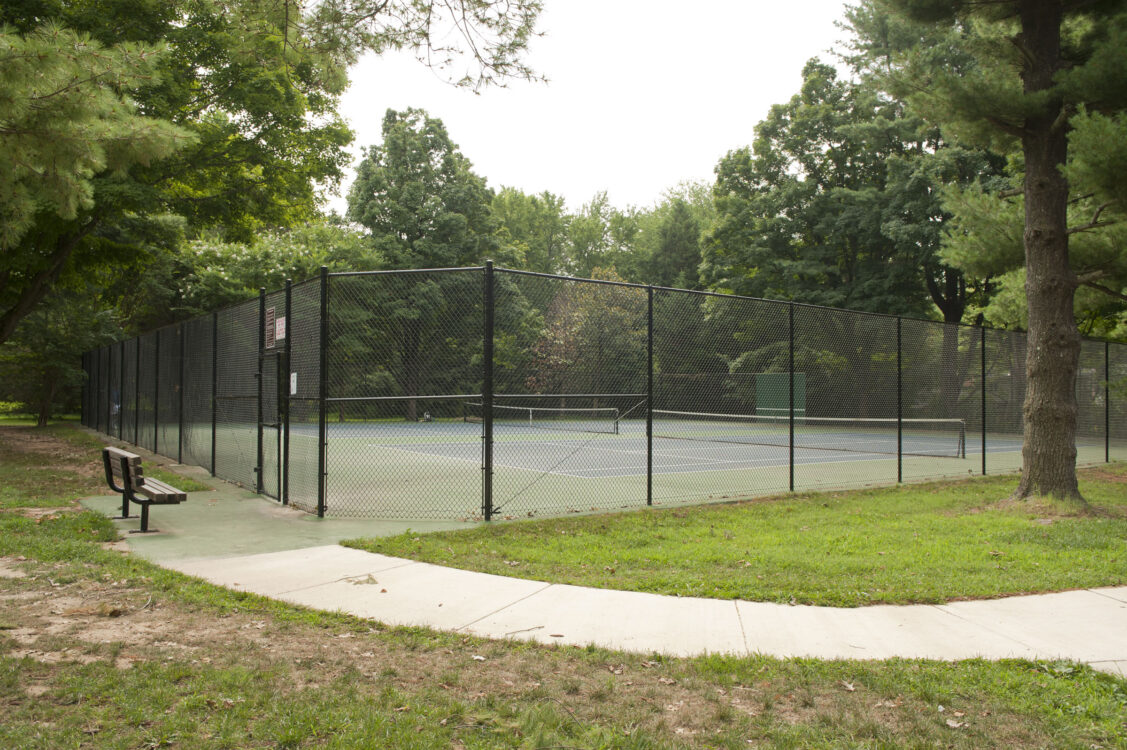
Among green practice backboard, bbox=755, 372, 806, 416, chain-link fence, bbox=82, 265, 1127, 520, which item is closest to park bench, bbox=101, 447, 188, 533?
chain-link fence, bbox=82, 265, 1127, 520

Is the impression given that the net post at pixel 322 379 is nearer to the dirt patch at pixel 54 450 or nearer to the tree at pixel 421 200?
the dirt patch at pixel 54 450

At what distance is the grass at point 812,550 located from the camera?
542cm

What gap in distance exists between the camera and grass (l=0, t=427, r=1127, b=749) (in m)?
3.06

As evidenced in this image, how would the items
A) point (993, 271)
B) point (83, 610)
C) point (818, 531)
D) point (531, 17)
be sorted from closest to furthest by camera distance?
point (83, 610), point (531, 17), point (818, 531), point (993, 271)

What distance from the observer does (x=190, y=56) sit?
16219 mm

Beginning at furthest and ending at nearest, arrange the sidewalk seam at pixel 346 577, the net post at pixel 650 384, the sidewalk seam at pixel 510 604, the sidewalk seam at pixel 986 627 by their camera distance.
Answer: the net post at pixel 650 384 < the sidewalk seam at pixel 346 577 < the sidewalk seam at pixel 510 604 < the sidewalk seam at pixel 986 627

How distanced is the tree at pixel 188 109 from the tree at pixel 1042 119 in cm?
656

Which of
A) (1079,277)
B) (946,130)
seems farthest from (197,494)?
(1079,277)

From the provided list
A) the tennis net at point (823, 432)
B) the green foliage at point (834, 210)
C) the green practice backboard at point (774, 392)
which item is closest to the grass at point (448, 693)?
the tennis net at point (823, 432)

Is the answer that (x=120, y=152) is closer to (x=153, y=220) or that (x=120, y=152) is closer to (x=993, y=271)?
(x=993, y=271)

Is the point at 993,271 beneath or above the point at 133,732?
above

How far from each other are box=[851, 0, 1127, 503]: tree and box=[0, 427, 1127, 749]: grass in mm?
6600

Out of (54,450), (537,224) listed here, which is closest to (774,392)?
(54,450)

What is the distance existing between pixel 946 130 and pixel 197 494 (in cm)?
1155
